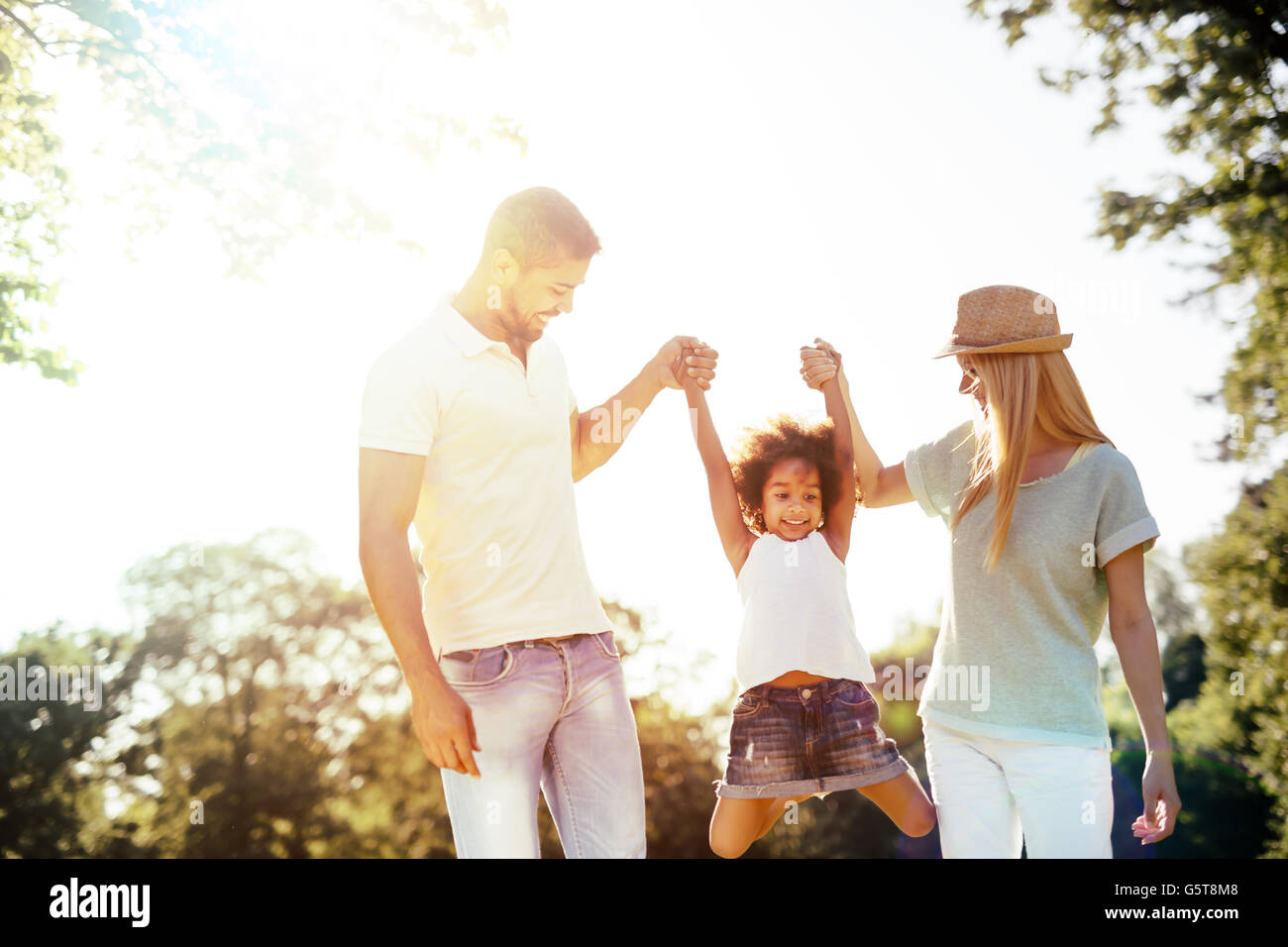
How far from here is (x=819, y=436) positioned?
15.3 feet

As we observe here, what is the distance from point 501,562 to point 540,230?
1.06 meters

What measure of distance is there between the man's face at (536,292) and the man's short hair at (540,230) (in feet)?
0.09

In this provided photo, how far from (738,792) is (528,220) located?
7.01 ft

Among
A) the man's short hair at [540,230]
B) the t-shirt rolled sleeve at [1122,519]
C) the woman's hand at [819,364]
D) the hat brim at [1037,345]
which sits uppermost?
the man's short hair at [540,230]

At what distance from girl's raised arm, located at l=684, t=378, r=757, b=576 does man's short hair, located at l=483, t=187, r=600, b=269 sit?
2.99ft

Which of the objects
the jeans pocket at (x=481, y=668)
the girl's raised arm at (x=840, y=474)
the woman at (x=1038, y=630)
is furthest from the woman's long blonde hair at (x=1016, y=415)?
the jeans pocket at (x=481, y=668)

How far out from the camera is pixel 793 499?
14.9 ft

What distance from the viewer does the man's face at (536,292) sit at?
147 inches

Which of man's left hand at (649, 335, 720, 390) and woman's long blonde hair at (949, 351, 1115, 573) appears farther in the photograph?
man's left hand at (649, 335, 720, 390)

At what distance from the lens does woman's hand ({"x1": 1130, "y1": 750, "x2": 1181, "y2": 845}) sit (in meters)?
3.53

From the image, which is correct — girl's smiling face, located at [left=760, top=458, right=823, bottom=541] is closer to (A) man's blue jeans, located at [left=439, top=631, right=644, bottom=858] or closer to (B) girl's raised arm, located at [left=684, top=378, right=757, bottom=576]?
(B) girl's raised arm, located at [left=684, top=378, right=757, bottom=576]

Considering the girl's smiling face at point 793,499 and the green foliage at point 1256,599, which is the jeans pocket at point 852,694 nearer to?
the girl's smiling face at point 793,499

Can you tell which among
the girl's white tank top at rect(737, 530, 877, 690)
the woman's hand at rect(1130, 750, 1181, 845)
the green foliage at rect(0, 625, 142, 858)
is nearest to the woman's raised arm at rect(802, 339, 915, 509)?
the girl's white tank top at rect(737, 530, 877, 690)
